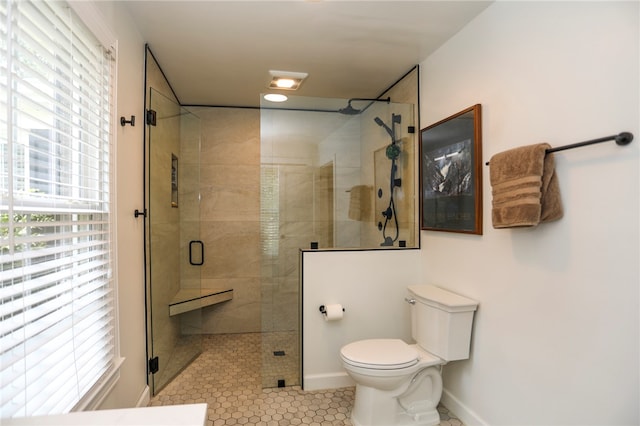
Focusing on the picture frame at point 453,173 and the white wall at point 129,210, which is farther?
the picture frame at point 453,173

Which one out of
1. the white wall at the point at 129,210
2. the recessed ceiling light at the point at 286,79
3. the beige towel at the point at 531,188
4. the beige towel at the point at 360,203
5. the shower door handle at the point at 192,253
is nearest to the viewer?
the beige towel at the point at 531,188

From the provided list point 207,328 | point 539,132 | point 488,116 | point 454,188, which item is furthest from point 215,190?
point 539,132

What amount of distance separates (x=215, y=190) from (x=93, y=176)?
87.2 inches

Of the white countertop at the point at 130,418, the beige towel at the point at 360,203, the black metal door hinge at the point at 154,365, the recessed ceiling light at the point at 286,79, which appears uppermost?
the recessed ceiling light at the point at 286,79

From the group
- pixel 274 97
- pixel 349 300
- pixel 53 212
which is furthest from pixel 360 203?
pixel 53 212

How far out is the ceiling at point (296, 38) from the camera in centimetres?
200

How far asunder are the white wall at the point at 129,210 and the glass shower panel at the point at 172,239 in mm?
155

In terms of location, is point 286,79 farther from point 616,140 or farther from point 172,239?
point 616,140

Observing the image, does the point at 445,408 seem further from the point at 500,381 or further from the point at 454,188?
the point at 454,188

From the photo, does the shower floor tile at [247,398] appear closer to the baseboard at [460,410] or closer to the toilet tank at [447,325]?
the baseboard at [460,410]

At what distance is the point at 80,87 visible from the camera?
1534mm

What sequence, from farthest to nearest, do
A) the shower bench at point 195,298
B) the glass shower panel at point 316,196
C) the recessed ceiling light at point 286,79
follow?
1. the shower bench at point 195,298
2. the glass shower panel at point 316,196
3. the recessed ceiling light at point 286,79

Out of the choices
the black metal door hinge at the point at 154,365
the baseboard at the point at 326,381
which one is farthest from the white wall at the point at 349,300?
the black metal door hinge at the point at 154,365

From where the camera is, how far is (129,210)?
80.8 inches
